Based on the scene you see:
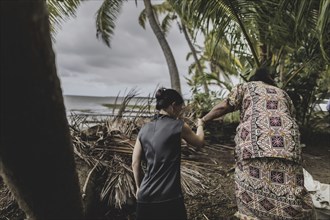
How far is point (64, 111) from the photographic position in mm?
1142

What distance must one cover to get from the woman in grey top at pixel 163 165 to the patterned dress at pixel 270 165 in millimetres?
449

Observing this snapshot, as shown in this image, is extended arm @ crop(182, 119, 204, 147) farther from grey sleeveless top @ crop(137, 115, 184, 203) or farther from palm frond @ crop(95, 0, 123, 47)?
palm frond @ crop(95, 0, 123, 47)

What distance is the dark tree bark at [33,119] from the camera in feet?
2.92

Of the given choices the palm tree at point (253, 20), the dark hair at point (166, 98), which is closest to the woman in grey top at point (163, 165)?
the dark hair at point (166, 98)

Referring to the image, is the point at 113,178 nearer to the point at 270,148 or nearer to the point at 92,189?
the point at 92,189

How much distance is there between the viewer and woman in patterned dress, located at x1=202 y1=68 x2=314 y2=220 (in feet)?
7.49

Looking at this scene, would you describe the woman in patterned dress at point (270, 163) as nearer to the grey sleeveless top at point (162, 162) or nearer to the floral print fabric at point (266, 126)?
the floral print fabric at point (266, 126)

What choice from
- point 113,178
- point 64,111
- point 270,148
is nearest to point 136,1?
point 113,178

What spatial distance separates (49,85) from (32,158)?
256 mm

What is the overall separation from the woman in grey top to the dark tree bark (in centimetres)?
105

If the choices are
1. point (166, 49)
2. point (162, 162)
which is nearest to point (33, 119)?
point (162, 162)

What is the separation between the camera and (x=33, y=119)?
100 centimetres

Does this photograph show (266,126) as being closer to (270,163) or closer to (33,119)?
(270,163)

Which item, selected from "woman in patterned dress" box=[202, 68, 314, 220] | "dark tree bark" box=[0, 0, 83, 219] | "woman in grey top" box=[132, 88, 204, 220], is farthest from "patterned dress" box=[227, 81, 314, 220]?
"dark tree bark" box=[0, 0, 83, 219]
